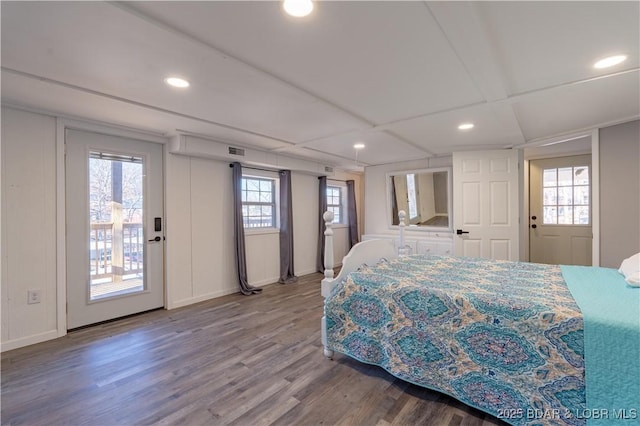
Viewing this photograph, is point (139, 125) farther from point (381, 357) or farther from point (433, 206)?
point (433, 206)

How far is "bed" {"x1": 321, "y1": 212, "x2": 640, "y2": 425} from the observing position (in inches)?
55.4

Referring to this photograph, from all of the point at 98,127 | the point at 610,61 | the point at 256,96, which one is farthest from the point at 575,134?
the point at 98,127

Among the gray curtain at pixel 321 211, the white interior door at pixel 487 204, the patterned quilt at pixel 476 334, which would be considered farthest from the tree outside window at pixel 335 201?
the patterned quilt at pixel 476 334

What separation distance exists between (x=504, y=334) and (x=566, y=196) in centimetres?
423

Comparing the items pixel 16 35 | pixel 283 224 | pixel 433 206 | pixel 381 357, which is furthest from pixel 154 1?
pixel 433 206

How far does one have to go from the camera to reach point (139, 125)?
10.2ft

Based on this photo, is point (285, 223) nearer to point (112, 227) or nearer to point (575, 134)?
point (112, 227)

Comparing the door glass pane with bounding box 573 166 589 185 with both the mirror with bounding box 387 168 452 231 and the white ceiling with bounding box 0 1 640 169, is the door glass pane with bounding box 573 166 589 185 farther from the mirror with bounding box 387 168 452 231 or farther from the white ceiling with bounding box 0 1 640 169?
the mirror with bounding box 387 168 452 231

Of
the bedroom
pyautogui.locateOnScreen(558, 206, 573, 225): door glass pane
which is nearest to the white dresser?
the bedroom

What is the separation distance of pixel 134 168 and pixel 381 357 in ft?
11.1

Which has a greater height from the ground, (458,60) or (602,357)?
(458,60)

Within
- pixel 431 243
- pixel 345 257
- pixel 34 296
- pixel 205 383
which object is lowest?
pixel 205 383

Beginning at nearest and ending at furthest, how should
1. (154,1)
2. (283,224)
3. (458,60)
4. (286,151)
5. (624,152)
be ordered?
(154,1) < (458,60) < (624,152) < (286,151) < (283,224)

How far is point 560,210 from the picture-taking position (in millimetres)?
4648
